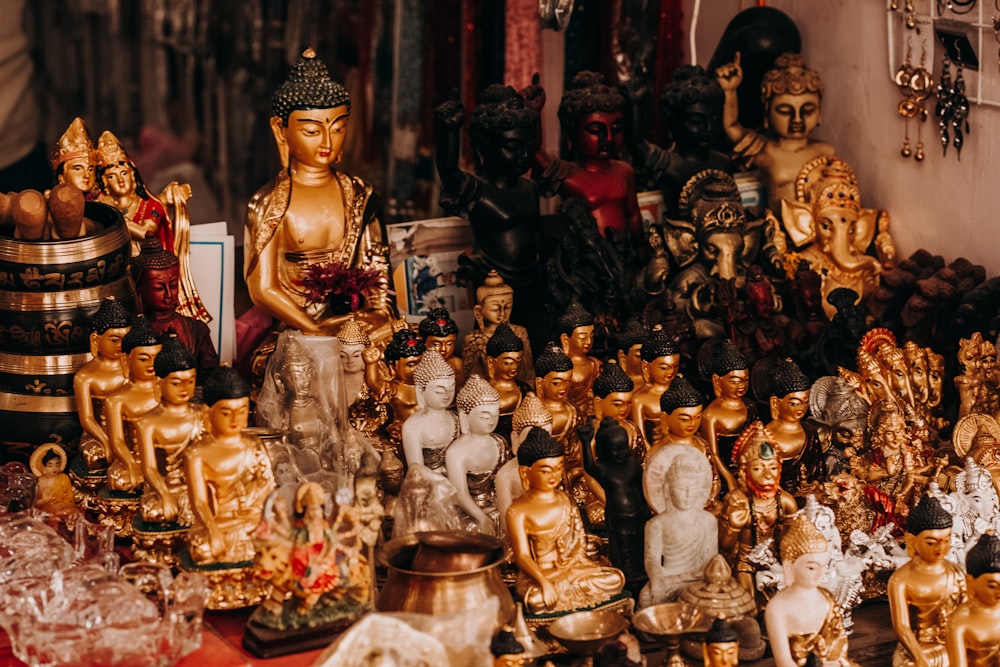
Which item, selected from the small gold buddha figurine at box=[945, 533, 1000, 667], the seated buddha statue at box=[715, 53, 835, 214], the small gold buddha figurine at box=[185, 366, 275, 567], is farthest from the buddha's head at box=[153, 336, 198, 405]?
the seated buddha statue at box=[715, 53, 835, 214]

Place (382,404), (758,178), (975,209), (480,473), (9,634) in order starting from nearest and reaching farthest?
(9,634) < (480,473) < (382,404) < (975,209) < (758,178)

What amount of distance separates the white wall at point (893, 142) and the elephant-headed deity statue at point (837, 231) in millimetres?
129

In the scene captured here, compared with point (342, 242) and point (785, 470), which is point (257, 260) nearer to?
point (342, 242)

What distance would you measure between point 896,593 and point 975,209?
1.74m

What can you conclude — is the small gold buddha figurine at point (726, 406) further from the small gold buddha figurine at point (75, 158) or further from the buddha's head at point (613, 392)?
the small gold buddha figurine at point (75, 158)

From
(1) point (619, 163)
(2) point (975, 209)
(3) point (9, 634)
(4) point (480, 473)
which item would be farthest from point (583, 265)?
(3) point (9, 634)

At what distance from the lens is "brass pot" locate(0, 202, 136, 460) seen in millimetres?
4574

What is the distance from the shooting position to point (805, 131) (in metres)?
5.60

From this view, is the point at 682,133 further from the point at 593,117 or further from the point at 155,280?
the point at 155,280

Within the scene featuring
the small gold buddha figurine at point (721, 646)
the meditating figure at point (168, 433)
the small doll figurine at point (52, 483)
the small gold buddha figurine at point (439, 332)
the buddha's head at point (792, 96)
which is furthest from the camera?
the buddha's head at point (792, 96)

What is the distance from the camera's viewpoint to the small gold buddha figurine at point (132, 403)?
4246 mm

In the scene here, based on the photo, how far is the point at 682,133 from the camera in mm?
5418

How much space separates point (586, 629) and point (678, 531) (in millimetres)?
346

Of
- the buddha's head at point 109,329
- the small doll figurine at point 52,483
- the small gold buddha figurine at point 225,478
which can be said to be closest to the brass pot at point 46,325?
the small doll figurine at point 52,483
